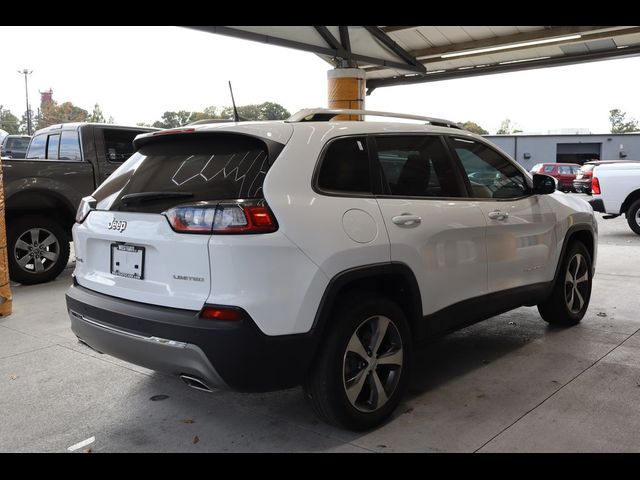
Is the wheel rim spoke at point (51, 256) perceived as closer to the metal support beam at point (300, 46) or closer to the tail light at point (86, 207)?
the tail light at point (86, 207)

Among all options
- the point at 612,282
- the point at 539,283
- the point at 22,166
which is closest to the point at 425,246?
the point at 539,283

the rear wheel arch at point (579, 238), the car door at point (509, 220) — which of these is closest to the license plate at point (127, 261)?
the car door at point (509, 220)

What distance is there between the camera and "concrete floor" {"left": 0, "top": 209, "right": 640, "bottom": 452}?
3.13 m

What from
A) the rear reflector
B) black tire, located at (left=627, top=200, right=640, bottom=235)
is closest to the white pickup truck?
black tire, located at (left=627, top=200, right=640, bottom=235)

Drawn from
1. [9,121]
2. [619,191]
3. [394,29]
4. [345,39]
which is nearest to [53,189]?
[345,39]

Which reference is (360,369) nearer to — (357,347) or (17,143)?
(357,347)

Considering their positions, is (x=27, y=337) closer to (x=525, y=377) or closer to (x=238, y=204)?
(x=238, y=204)

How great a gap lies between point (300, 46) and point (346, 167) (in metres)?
10.9

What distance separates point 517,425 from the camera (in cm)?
328

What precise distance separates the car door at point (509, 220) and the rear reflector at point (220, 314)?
6.73 feet

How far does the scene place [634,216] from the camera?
38.3 feet

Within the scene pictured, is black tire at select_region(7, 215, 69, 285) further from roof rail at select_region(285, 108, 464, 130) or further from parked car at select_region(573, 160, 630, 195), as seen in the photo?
parked car at select_region(573, 160, 630, 195)

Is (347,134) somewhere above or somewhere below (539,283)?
above

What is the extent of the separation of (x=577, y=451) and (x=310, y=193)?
1.89 meters
